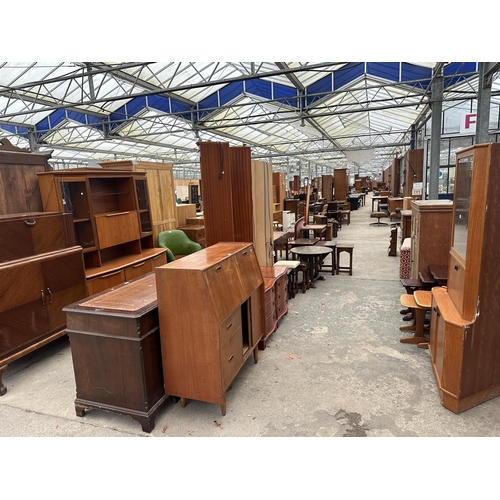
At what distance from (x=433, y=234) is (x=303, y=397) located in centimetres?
271

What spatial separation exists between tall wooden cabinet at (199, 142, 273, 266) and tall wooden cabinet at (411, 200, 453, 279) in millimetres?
2009

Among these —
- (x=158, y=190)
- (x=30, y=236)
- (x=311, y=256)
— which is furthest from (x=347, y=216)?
(x=30, y=236)

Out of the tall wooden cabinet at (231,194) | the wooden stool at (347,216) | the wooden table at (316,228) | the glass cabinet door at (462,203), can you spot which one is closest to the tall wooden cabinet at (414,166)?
the wooden stool at (347,216)

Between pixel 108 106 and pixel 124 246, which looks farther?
pixel 108 106

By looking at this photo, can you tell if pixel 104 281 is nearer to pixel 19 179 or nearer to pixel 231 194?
pixel 19 179

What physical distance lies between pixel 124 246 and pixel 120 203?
2.20 ft

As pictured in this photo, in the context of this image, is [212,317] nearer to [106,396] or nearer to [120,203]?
[106,396]

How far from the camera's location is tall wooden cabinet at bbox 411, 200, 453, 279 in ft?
13.7

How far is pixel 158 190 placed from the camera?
618 cm

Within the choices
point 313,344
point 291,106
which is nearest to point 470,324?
point 313,344

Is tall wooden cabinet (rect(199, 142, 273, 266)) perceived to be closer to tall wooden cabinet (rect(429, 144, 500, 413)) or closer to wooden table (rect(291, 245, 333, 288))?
wooden table (rect(291, 245, 333, 288))

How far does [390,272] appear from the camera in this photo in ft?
21.8

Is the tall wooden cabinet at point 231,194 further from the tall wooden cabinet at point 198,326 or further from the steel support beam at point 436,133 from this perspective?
the steel support beam at point 436,133

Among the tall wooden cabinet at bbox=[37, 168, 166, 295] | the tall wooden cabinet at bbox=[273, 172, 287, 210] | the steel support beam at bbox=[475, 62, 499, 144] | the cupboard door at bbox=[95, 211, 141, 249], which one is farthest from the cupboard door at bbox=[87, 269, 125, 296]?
the tall wooden cabinet at bbox=[273, 172, 287, 210]
